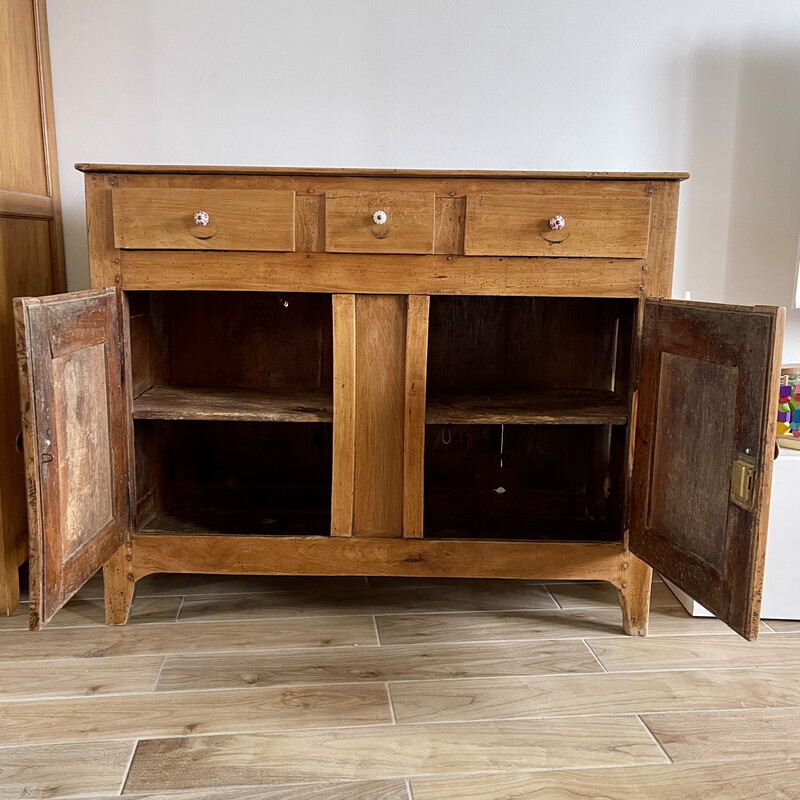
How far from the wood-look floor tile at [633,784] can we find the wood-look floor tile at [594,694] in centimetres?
18

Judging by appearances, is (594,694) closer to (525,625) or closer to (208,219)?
(525,625)

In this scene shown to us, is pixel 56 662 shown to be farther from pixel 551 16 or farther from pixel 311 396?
pixel 551 16

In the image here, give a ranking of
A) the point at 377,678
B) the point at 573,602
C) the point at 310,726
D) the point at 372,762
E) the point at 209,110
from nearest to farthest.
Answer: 1. the point at 372,762
2. the point at 310,726
3. the point at 377,678
4. the point at 573,602
5. the point at 209,110

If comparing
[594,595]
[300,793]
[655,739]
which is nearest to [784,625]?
[594,595]

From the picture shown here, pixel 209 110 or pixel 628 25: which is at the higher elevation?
pixel 628 25

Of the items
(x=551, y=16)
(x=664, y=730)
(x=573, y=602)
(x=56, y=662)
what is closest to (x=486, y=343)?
(x=573, y=602)

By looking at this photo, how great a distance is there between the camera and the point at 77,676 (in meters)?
1.62

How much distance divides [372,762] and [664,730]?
56cm

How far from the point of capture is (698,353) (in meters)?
1.51

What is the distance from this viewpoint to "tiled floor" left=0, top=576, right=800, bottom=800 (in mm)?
1317

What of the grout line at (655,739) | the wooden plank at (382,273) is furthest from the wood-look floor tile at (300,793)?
the wooden plank at (382,273)

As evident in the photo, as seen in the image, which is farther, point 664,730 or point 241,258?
point 241,258

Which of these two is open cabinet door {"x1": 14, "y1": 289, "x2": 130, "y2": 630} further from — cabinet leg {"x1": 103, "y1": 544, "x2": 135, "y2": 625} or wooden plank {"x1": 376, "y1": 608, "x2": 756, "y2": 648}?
wooden plank {"x1": 376, "y1": 608, "x2": 756, "y2": 648}

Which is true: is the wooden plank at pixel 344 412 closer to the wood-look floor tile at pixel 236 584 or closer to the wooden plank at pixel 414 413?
the wooden plank at pixel 414 413
